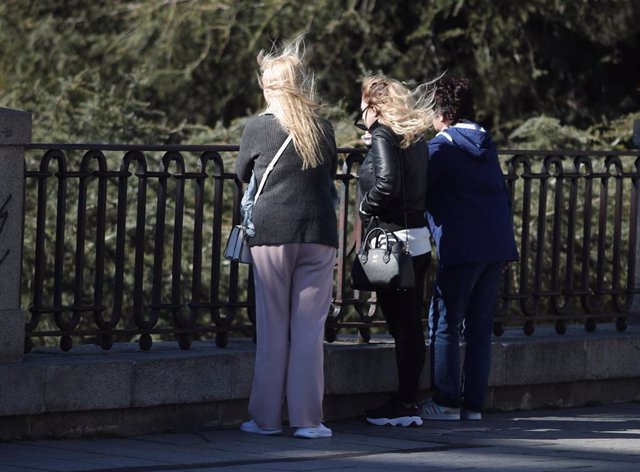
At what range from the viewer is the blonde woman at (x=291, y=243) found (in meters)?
6.39

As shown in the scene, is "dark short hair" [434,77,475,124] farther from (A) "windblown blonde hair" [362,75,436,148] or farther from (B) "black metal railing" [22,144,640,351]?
(B) "black metal railing" [22,144,640,351]

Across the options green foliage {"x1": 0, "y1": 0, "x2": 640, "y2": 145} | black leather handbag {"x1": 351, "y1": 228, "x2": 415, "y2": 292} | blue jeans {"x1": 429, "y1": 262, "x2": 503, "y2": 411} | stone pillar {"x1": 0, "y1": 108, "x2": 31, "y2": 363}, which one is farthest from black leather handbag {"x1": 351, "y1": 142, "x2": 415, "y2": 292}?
green foliage {"x1": 0, "y1": 0, "x2": 640, "y2": 145}

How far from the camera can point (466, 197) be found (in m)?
7.02

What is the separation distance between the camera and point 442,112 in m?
7.12

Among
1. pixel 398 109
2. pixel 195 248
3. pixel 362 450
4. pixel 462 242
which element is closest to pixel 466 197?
pixel 462 242

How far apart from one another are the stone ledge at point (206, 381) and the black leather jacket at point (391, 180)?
77 centimetres

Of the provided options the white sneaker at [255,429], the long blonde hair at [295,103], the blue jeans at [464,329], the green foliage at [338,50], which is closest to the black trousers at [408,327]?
the blue jeans at [464,329]

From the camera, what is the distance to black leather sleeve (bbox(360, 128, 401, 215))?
6.57m

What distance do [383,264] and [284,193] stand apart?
60cm

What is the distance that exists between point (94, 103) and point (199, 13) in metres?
3.53

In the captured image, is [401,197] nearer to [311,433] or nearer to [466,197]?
[466,197]

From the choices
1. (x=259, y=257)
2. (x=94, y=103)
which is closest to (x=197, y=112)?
(x=94, y=103)

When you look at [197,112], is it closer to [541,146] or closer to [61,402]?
[541,146]

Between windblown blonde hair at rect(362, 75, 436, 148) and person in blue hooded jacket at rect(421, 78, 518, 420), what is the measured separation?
0.28m
